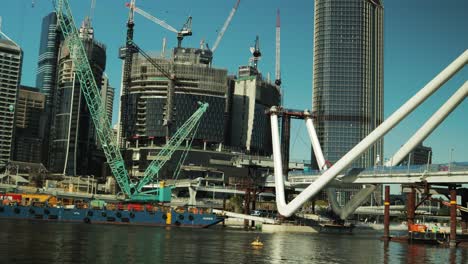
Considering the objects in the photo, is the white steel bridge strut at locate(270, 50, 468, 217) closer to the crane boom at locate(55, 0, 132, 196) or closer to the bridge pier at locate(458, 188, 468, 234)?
the bridge pier at locate(458, 188, 468, 234)

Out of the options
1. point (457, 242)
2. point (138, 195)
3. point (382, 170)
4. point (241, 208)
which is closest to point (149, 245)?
point (457, 242)

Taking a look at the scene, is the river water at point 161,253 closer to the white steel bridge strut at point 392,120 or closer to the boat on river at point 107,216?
the white steel bridge strut at point 392,120

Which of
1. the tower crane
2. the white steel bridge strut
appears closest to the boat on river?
the white steel bridge strut

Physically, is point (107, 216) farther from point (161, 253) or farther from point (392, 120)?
point (161, 253)

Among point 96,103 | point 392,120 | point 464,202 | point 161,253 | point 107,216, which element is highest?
point 96,103

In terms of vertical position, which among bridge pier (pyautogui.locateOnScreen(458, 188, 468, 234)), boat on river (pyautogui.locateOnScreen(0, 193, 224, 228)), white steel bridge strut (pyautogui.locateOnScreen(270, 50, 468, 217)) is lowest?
boat on river (pyautogui.locateOnScreen(0, 193, 224, 228))

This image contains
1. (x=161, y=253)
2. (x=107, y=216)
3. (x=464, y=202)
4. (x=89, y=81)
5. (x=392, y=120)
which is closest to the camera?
(x=161, y=253)

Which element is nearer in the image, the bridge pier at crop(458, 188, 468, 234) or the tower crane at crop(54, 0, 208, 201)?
the bridge pier at crop(458, 188, 468, 234)

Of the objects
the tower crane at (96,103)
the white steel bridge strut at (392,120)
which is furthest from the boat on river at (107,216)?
the tower crane at (96,103)

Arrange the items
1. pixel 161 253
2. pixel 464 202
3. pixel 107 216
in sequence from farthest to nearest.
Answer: pixel 107 216 → pixel 464 202 → pixel 161 253

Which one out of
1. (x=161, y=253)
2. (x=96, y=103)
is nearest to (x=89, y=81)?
(x=96, y=103)

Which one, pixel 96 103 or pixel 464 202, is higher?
pixel 96 103

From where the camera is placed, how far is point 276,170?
5389 inches

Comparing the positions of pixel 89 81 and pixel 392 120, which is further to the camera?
pixel 89 81
